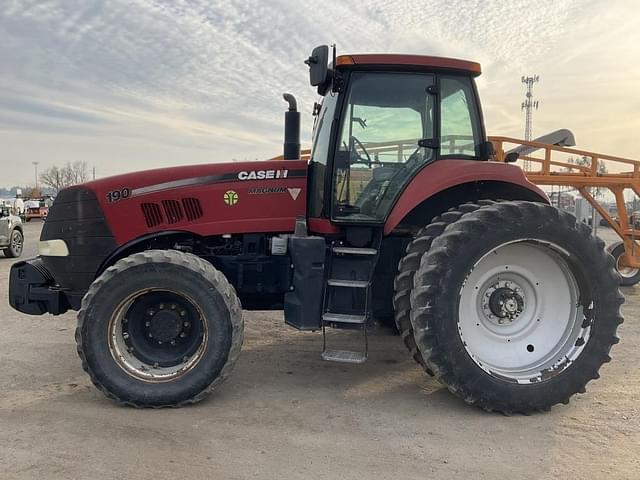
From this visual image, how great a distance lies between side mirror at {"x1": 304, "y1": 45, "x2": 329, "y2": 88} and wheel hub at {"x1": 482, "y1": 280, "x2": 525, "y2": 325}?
2.09m

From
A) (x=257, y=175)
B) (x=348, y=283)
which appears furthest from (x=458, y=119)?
(x=257, y=175)

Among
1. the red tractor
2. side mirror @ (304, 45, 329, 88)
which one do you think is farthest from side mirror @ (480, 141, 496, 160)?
side mirror @ (304, 45, 329, 88)

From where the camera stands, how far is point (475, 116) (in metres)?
4.35

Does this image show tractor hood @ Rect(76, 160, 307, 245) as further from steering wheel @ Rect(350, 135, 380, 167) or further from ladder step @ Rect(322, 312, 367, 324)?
ladder step @ Rect(322, 312, 367, 324)

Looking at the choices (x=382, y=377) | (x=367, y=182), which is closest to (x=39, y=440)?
(x=382, y=377)

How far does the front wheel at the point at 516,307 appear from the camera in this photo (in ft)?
12.0

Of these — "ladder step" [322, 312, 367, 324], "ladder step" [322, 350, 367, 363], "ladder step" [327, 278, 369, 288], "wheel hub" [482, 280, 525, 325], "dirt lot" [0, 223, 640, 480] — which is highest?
"ladder step" [327, 278, 369, 288]

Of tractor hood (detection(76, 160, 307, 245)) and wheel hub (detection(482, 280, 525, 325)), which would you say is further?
tractor hood (detection(76, 160, 307, 245))

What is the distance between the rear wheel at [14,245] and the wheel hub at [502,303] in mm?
13825

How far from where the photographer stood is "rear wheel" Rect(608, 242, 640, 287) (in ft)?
31.9

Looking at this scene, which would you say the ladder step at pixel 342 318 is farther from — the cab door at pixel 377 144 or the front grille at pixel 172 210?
the front grille at pixel 172 210

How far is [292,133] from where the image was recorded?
493 centimetres

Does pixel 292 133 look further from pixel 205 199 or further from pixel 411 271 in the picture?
pixel 411 271

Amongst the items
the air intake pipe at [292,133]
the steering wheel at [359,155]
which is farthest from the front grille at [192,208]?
the steering wheel at [359,155]
